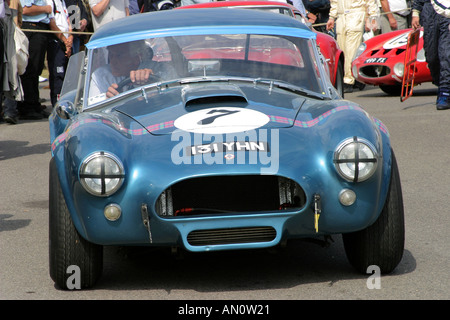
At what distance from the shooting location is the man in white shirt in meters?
12.1

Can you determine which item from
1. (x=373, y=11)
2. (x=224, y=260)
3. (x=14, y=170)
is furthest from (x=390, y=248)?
(x=373, y=11)

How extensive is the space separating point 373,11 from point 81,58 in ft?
30.1

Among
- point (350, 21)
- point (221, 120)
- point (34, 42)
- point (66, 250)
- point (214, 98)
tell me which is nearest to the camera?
point (66, 250)

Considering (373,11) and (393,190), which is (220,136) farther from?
(373,11)

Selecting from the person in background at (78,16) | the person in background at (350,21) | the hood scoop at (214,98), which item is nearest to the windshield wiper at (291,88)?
the hood scoop at (214,98)

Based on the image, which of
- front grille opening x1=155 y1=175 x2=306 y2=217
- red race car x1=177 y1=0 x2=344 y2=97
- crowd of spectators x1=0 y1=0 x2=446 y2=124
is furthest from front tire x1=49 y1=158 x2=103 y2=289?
crowd of spectators x1=0 y1=0 x2=446 y2=124

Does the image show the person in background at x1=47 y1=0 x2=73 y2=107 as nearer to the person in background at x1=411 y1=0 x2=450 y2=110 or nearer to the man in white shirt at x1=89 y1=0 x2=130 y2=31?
the man in white shirt at x1=89 y1=0 x2=130 y2=31

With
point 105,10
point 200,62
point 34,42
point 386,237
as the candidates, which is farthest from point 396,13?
point 386,237

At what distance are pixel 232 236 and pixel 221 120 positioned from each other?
627 mm

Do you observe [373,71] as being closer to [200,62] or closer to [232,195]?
[200,62]

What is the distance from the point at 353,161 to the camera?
4098 mm

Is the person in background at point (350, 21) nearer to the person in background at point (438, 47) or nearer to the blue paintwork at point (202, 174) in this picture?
the person in background at point (438, 47)

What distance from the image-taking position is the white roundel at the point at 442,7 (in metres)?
10.7

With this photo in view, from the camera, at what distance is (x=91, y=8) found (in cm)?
1217
